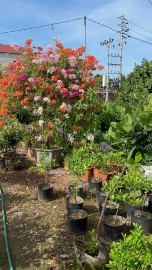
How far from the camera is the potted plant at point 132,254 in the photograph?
1.46 metres

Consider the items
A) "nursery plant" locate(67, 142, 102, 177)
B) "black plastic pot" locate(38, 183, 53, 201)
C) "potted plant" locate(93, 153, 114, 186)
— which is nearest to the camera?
"nursery plant" locate(67, 142, 102, 177)

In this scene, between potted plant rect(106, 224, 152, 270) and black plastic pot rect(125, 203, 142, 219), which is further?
black plastic pot rect(125, 203, 142, 219)

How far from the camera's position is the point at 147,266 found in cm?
158

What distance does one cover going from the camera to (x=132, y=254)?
151 cm

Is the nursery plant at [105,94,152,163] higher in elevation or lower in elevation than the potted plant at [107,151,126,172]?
higher

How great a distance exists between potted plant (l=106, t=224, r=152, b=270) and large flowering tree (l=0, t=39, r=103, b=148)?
3602mm

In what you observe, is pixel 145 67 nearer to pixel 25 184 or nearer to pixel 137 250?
pixel 25 184

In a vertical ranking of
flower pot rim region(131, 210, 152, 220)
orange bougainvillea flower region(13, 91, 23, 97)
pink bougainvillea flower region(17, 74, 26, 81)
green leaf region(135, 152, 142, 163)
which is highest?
pink bougainvillea flower region(17, 74, 26, 81)

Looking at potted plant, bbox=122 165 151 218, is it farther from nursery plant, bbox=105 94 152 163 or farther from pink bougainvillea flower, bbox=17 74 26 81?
pink bougainvillea flower, bbox=17 74 26 81

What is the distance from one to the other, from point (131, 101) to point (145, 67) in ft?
6.06

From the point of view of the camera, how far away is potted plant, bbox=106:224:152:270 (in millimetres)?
A: 1463

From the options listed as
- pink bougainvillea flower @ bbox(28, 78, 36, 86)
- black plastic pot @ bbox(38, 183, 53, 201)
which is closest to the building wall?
pink bougainvillea flower @ bbox(28, 78, 36, 86)

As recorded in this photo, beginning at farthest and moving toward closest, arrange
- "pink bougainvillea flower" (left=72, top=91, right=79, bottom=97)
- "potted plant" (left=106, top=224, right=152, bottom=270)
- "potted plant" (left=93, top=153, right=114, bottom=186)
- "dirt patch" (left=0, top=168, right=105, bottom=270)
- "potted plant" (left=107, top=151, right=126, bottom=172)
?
"pink bougainvillea flower" (left=72, top=91, right=79, bottom=97) → "potted plant" (left=107, top=151, right=126, bottom=172) → "potted plant" (left=93, top=153, right=114, bottom=186) → "dirt patch" (left=0, top=168, right=105, bottom=270) → "potted plant" (left=106, top=224, right=152, bottom=270)

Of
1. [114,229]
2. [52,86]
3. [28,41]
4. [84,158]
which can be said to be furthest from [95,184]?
[28,41]
